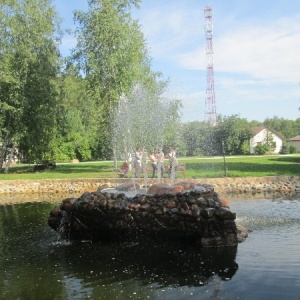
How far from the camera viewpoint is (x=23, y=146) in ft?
109

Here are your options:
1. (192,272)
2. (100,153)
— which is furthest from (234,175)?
(100,153)

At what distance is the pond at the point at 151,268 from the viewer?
6316mm

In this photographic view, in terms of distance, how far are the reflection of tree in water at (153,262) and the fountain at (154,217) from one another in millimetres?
299

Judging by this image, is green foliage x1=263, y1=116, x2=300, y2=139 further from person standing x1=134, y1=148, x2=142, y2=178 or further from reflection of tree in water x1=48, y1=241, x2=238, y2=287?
reflection of tree in water x1=48, y1=241, x2=238, y2=287

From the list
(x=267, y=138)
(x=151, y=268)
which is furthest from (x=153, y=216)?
(x=267, y=138)

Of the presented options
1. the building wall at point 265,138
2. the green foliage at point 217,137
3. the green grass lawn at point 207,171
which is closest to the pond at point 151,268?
the green grass lawn at point 207,171

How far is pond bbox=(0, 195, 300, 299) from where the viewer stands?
20.7 feet

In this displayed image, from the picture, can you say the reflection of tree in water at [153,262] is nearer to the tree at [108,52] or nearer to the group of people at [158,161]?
the group of people at [158,161]

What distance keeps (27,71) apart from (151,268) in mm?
24380

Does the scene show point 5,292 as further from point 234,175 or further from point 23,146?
point 23,146

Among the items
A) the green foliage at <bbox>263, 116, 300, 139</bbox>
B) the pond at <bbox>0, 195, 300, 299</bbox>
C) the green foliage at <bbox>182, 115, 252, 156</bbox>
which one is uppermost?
the green foliage at <bbox>263, 116, 300, 139</bbox>

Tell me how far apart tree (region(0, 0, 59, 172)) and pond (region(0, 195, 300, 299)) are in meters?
19.4

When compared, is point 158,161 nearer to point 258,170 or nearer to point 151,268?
point 258,170

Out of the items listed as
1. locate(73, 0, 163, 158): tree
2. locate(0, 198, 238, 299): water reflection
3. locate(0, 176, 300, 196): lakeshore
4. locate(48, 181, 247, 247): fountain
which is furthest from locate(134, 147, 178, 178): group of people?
locate(0, 198, 238, 299): water reflection
